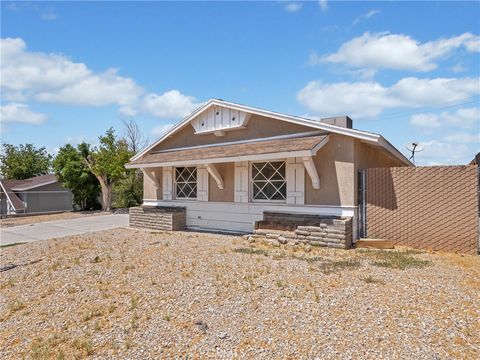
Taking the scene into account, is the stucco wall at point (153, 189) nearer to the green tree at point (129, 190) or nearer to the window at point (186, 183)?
the window at point (186, 183)

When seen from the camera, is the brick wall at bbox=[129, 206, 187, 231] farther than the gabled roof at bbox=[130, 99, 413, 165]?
Yes

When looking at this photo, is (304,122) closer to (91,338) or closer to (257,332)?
(257,332)

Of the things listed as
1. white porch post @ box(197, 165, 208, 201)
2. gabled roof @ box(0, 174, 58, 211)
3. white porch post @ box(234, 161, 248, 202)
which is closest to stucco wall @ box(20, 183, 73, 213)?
gabled roof @ box(0, 174, 58, 211)

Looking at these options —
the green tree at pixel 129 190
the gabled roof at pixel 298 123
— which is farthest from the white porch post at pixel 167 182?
the green tree at pixel 129 190

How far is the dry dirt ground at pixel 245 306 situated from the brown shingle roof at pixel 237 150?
321 centimetres

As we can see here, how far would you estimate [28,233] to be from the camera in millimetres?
12805

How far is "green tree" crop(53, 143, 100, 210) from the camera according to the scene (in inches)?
880

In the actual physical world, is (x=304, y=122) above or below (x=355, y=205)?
above

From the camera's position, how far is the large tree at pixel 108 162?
67.8 feet

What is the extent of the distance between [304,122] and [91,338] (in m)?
7.93

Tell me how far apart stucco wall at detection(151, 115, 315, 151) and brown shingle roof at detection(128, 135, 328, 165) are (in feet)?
1.08

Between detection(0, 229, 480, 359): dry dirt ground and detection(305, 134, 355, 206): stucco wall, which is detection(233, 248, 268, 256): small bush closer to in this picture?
detection(0, 229, 480, 359): dry dirt ground

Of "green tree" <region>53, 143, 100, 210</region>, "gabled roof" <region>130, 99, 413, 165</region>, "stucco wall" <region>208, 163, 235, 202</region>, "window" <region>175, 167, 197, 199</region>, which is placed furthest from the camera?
"green tree" <region>53, 143, 100, 210</region>

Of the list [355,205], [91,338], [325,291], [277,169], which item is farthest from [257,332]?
[277,169]
